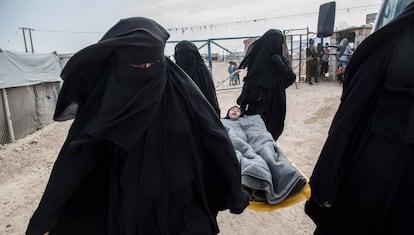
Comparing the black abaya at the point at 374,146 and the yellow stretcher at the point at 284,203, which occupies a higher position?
the black abaya at the point at 374,146

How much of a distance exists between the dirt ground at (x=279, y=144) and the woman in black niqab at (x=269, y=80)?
3.57ft

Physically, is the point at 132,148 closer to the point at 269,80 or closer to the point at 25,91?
the point at 269,80

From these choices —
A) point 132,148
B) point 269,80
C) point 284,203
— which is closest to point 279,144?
point 269,80

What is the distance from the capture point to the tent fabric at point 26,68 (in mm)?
6117

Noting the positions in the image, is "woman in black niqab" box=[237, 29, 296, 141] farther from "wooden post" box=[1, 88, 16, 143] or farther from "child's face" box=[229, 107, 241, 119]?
"wooden post" box=[1, 88, 16, 143]

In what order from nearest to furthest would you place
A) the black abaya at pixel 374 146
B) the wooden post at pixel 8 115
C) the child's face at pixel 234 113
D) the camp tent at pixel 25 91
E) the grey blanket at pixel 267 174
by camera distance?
the black abaya at pixel 374 146 < the grey blanket at pixel 267 174 < the child's face at pixel 234 113 < the wooden post at pixel 8 115 < the camp tent at pixel 25 91

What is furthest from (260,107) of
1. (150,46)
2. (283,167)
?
(150,46)

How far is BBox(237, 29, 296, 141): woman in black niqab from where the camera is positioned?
332 cm

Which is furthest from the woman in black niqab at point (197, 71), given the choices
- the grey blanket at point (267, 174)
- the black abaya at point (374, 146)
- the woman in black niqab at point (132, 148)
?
the black abaya at point (374, 146)

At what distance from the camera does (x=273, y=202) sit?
1.92 meters

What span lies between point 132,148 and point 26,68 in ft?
22.7

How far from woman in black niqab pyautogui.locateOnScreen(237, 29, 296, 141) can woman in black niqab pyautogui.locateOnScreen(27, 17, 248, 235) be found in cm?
191

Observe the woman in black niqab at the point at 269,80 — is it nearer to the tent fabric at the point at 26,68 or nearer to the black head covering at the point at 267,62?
the black head covering at the point at 267,62

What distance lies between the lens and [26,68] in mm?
6922
